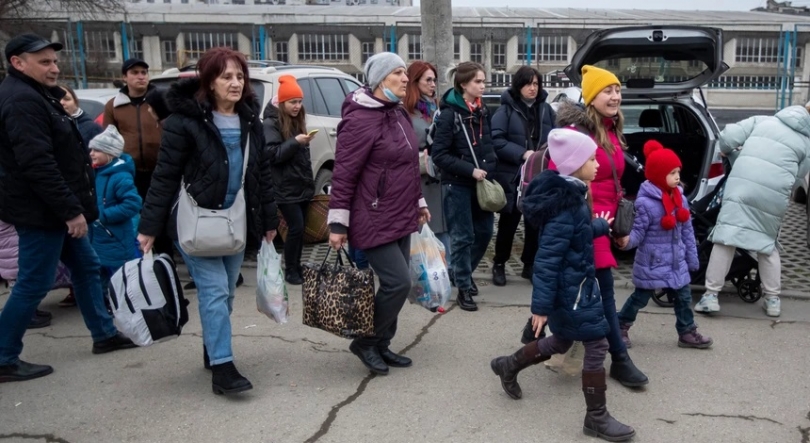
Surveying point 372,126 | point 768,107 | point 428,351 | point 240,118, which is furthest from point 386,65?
point 768,107

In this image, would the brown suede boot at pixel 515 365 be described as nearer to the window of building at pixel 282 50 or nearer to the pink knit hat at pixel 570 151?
the pink knit hat at pixel 570 151

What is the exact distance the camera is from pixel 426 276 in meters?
4.72

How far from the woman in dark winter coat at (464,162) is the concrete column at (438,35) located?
1850 mm

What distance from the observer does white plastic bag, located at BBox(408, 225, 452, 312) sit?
472 cm

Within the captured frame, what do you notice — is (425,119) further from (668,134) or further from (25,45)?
(668,134)

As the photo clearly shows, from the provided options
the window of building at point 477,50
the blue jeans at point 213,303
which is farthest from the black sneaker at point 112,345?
the window of building at point 477,50

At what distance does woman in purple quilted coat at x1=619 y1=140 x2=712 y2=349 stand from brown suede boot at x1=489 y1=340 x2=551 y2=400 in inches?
42.8

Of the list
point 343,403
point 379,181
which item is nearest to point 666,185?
point 379,181

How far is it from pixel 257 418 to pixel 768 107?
18890 mm

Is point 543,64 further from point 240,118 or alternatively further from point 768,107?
point 240,118

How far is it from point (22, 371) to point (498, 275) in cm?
366

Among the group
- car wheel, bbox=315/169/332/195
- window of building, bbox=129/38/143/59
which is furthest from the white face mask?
window of building, bbox=129/38/143/59

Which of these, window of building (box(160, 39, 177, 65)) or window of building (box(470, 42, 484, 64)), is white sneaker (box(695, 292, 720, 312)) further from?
window of building (box(160, 39, 177, 65))

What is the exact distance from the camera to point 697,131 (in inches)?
302
